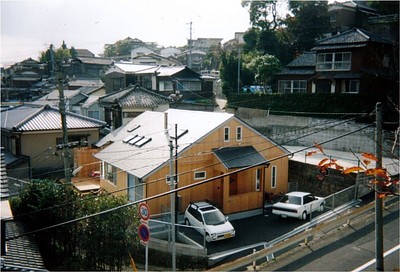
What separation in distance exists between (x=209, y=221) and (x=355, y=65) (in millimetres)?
19746

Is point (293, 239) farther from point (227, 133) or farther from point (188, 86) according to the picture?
point (188, 86)

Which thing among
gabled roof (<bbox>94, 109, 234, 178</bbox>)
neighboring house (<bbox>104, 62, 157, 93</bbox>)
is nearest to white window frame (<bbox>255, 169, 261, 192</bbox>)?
gabled roof (<bbox>94, 109, 234, 178</bbox>)

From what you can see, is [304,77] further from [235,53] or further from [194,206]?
[194,206]

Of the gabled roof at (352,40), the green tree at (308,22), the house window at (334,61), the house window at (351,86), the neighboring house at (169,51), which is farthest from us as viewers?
the neighboring house at (169,51)

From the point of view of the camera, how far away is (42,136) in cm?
2389

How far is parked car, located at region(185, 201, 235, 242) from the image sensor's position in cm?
1441

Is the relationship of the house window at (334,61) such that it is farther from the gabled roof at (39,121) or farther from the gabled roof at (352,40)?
the gabled roof at (39,121)

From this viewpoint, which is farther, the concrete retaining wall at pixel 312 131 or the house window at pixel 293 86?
the house window at pixel 293 86

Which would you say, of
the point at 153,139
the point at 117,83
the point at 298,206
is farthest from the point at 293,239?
the point at 117,83

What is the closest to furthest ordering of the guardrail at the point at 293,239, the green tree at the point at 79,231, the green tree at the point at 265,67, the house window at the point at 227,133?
the green tree at the point at 79,231 < the guardrail at the point at 293,239 < the house window at the point at 227,133 < the green tree at the point at 265,67

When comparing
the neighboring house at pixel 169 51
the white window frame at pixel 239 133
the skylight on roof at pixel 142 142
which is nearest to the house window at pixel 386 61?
the white window frame at pixel 239 133

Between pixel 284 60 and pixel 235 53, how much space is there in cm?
552

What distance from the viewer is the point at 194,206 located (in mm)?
15898

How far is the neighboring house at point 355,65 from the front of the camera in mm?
25978
